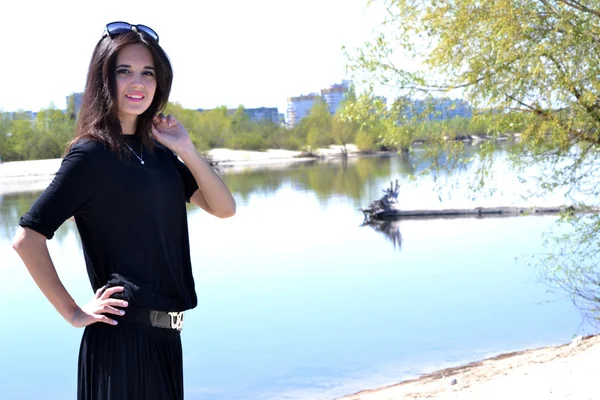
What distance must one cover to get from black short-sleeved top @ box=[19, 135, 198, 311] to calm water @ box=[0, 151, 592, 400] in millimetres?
7205

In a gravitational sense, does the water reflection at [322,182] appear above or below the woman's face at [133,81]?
below

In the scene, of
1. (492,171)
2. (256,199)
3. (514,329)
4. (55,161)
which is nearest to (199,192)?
(492,171)

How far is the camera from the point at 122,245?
2119mm

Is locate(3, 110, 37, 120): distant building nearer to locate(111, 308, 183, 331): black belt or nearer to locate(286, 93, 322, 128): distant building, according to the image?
locate(111, 308, 183, 331): black belt

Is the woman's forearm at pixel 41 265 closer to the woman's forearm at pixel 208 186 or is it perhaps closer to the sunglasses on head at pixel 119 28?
the woman's forearm at pixel 208 186

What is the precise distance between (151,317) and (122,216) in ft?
0.98

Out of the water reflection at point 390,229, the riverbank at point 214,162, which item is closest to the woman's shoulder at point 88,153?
the water reflection at point 390,229

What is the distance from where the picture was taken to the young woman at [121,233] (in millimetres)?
2088

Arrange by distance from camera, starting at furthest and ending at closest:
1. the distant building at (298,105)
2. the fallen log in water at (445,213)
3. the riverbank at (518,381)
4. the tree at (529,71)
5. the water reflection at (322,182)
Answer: the distant building at (298,105), the water reflection at (322,182), the fallen log in water at (445,213), the tree at (529,71), the riverbank at (518,381)

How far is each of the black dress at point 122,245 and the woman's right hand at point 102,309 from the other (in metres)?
0.03

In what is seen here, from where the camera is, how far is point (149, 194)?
213 cm

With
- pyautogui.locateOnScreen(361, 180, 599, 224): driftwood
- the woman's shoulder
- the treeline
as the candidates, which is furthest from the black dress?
pyautogui.locateOnScreen(361, 180, 599, 224): driftwood

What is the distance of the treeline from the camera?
32.2 feet

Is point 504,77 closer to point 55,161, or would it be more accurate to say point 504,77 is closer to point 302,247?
point 302,247
